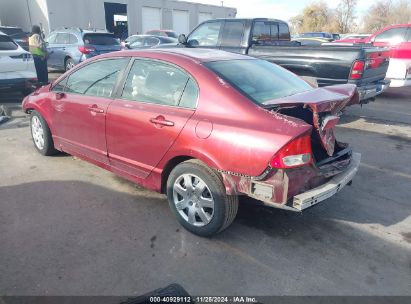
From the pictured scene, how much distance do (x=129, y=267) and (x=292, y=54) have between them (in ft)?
18.1

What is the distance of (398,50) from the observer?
10125mm

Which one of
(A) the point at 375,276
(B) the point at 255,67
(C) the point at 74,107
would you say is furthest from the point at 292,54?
(A) the point at 375,276

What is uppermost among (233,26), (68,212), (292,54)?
(233,26)

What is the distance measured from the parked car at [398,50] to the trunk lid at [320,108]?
7.03m

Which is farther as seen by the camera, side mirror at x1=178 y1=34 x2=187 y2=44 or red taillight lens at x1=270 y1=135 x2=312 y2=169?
side mirror at x1=178 y1=34 x2=187 y2=44

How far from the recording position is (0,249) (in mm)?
3008

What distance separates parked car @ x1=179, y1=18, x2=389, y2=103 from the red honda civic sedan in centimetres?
261

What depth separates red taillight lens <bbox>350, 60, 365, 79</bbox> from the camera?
629 cm

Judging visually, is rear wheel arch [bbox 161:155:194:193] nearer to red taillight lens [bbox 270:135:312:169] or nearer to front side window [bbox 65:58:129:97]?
red taillight lens [bbox 270:135:312:169]

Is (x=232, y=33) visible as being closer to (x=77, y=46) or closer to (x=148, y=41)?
(x=77, y=46)

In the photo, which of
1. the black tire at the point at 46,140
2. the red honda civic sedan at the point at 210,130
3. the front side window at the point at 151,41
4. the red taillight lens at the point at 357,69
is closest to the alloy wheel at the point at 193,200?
the red honda civic sedan at the point at 210,130

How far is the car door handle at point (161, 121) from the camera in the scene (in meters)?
3.20

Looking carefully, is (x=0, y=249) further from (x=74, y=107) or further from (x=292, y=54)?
(x=292, y=54)

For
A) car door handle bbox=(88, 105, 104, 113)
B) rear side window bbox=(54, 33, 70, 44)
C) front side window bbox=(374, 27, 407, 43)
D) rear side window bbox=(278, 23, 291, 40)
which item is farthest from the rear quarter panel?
rear side window bbox=(54, 33, 70, 44)
